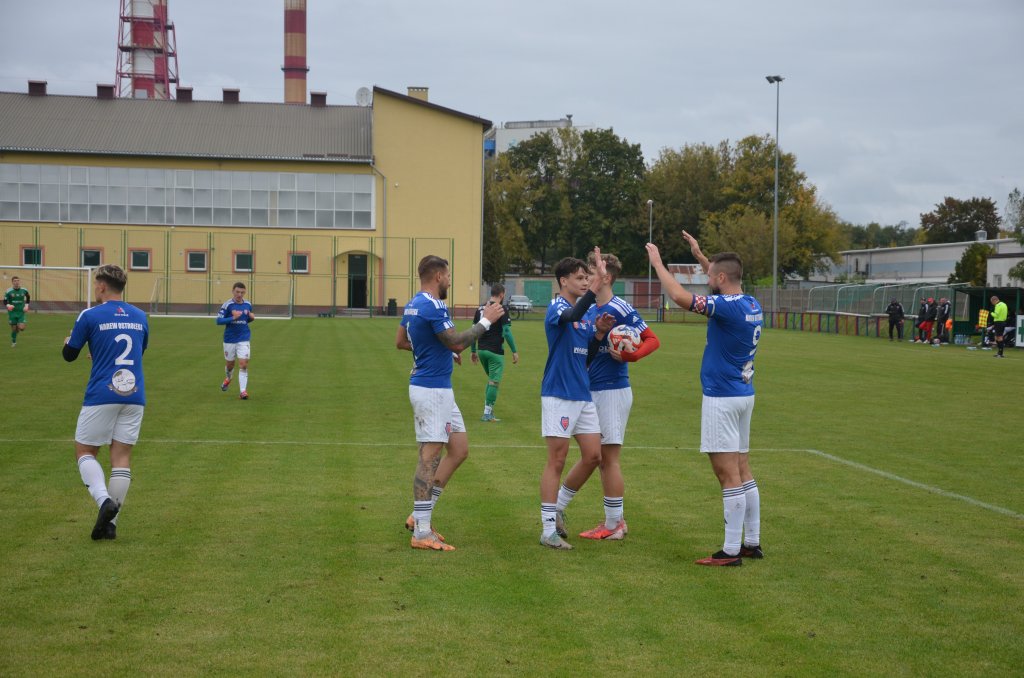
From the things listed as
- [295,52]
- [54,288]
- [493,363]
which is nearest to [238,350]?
[493,363]

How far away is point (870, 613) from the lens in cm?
616

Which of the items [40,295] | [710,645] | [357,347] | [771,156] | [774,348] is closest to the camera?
[710,645]

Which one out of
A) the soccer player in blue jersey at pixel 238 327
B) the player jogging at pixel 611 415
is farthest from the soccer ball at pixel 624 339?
the soccer player in blue jersey at pixel 238 327

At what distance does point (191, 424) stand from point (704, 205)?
83573mm

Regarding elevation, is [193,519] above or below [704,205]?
below

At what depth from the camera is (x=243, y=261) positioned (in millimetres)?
64625

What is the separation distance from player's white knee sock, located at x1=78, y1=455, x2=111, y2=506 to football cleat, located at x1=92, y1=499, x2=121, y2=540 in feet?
0.25

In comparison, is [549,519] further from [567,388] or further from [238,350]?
[238,350]

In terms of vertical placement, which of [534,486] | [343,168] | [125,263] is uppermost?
[343,168]

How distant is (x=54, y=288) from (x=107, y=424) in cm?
5549

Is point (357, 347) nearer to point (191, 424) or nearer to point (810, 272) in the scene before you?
point (191, 424)

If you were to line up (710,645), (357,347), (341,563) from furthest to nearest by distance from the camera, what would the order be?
(357,347) → (341,563) → (710,645)

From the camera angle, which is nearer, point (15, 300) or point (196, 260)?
point (15, 300)

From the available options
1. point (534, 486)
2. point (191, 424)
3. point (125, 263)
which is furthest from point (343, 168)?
point (534, 486)
